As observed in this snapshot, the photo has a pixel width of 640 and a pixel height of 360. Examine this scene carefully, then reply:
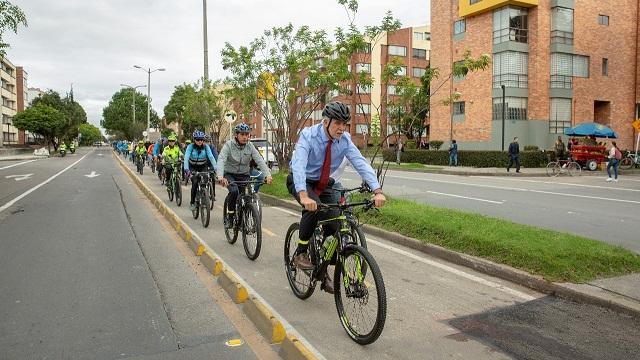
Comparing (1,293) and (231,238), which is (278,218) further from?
(1,293)

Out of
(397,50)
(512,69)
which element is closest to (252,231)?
(512,69)

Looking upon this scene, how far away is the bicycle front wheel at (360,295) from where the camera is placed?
142 inches

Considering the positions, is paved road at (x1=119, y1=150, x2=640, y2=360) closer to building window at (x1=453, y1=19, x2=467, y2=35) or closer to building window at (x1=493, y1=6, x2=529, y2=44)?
building window at (x1=493, y1=6, x2=529, y2=44)

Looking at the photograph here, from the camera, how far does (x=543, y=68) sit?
109ft

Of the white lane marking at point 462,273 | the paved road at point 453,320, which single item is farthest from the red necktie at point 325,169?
→ the white lane marking at point 462,273

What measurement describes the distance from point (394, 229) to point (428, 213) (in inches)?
37.8

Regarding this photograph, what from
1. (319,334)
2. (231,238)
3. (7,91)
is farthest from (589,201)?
(7,91)

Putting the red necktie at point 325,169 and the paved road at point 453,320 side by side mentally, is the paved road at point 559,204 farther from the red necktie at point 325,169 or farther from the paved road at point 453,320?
the red necktie at point 325,169

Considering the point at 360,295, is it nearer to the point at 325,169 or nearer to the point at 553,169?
the point at 325,169

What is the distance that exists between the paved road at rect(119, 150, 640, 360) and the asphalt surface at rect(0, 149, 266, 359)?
2.09 ft

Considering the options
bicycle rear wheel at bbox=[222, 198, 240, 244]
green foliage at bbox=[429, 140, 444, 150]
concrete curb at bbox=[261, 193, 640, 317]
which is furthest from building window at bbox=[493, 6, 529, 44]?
bicycle rear wheel at bbox=[222, 198, 240, 244]

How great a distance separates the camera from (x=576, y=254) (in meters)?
5.81

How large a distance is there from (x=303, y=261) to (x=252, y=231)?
210 cm

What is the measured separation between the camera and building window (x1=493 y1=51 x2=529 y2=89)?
33.0 metres
